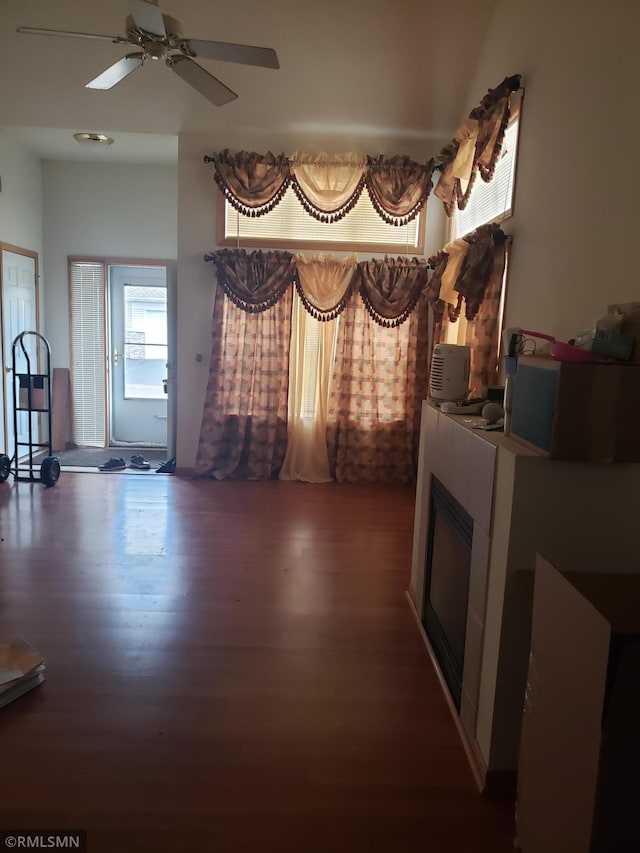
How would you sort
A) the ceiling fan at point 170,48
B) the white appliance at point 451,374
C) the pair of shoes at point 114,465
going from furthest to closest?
the pair of shoes at point 114,465 < the white appliance at point 451,374 < the ceiling fan at point 170,48

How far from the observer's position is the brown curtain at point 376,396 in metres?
5.25

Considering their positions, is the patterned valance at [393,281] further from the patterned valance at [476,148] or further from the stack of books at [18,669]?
the stack of books at [18,669]

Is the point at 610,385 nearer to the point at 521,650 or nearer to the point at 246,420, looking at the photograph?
the point at 521,650

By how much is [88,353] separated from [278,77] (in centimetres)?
370

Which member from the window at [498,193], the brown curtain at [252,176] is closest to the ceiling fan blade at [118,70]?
the brown curtain at [252,176]

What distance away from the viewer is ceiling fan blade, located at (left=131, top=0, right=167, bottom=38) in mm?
2492

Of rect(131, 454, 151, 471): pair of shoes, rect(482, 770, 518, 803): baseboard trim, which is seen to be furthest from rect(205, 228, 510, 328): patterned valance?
rect(482, 770, 518, 803): baseboard trim

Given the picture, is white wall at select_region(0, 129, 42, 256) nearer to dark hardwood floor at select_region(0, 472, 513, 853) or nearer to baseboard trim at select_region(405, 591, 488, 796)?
dark hardwood floor at select_region(0, 472, 513, 853)

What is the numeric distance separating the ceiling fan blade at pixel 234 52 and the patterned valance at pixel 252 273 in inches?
81.5

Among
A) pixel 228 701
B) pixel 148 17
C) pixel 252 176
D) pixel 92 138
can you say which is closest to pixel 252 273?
pixel 252 176

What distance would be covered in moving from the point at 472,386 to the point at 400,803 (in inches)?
93.5

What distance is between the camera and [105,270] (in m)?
6.57

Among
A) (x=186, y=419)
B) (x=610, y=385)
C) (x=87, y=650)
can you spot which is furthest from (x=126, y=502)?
(x=610, y=385)

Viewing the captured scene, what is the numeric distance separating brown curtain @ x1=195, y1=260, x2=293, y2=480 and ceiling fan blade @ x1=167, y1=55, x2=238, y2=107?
1951 millimetres
